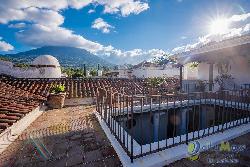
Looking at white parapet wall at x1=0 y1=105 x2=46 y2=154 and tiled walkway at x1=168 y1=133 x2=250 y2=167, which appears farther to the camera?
white parapet wall at x1=0 y1=105 x2=46 y2=154

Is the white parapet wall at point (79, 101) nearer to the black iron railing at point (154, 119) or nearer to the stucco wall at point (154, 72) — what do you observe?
the black iron railing at point (154, 119)

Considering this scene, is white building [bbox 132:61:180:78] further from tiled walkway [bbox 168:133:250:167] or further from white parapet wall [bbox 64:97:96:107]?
tiled walkway [bbox 168:133:250:167]

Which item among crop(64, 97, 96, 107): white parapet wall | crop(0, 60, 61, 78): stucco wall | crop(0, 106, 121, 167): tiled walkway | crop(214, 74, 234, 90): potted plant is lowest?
crop(0, 106, 121, 167): tiled walkway

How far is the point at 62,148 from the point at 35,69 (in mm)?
22160

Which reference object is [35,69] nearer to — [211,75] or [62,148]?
[211,75]

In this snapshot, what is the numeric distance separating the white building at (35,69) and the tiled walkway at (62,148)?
1764 cm

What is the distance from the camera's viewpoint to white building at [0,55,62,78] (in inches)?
803

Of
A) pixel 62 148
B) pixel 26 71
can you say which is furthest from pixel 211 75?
pixel 26 71

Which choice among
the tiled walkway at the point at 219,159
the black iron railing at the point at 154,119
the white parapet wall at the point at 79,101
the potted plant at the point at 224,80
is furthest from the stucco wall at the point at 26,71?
the tiled walkway at the point at 219,159

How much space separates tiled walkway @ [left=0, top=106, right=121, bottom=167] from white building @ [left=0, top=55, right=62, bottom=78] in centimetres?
1764

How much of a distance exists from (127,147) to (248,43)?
8.41 meters

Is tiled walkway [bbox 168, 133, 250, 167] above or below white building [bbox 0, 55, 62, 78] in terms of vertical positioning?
below

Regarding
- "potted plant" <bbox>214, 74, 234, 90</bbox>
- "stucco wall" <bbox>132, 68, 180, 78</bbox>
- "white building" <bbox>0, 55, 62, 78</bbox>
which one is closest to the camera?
"potted plant" <bbox>214, 74, 234, 90</bbox>

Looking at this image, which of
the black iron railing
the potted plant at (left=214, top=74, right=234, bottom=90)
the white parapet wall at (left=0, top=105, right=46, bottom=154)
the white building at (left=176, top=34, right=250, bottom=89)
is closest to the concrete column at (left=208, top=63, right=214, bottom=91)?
the white building at (left=176, top=34, right=250, bottom=89)
